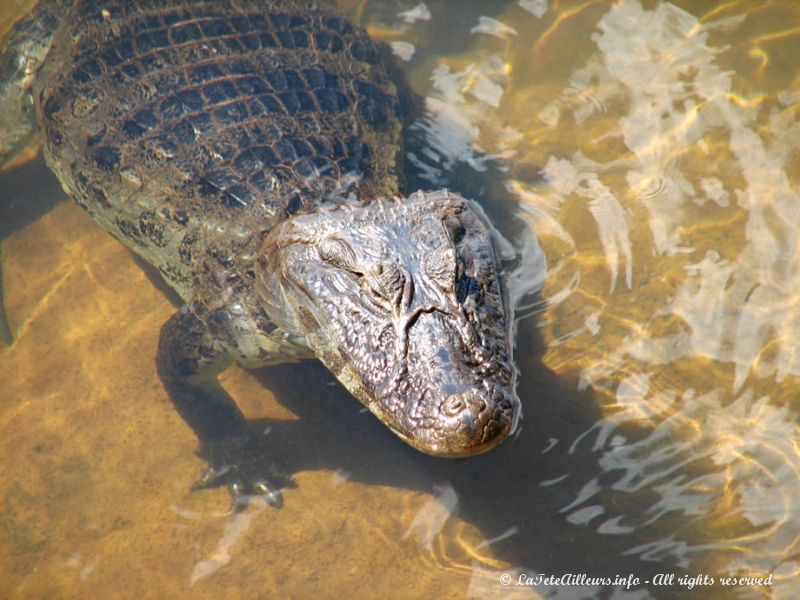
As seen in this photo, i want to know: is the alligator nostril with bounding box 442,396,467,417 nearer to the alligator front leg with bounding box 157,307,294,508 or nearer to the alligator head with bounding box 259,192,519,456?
the alligator head with bounding box 259,192,519,456

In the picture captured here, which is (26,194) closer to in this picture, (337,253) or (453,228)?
(337,253)

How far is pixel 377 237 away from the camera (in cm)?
341

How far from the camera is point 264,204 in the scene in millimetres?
3967

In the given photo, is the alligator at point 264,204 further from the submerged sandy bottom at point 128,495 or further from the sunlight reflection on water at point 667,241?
the sunlight reflection on water at point 667,241

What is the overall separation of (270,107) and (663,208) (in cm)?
251

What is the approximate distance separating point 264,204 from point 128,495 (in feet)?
5.90

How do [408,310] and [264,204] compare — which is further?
[264,204]

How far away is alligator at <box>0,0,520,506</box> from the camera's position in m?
3.01

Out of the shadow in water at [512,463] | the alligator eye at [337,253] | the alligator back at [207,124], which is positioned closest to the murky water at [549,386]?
the shadow in water at [512,463]

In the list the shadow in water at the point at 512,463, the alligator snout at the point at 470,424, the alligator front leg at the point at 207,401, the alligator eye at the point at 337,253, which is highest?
the alligator eye at the point at 337,253

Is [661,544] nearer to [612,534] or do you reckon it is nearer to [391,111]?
[612,534]

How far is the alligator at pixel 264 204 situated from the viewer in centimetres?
301

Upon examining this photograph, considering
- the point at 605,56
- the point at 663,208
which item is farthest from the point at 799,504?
the point at 605,56

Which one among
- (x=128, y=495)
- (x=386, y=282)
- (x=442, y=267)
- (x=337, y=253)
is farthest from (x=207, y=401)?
(x=442, y=267)
